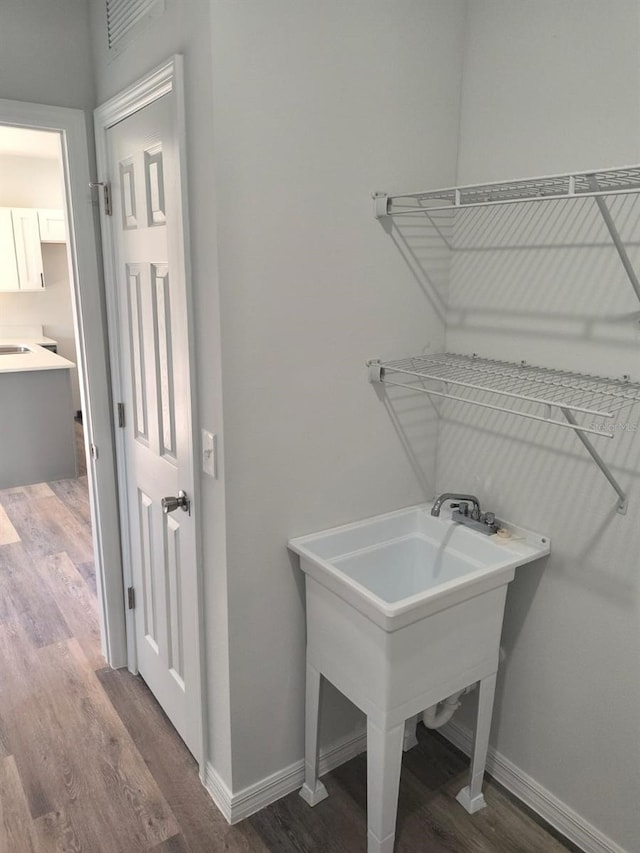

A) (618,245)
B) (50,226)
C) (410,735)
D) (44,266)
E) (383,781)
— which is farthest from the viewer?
(44,266)

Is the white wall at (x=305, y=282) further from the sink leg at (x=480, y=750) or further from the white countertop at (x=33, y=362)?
the white countertop at (x=33, y=362)

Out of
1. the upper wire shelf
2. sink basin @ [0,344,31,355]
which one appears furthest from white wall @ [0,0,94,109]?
sink basin @ [0,344,31,355]

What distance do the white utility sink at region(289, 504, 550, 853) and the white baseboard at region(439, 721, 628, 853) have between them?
0.13 m

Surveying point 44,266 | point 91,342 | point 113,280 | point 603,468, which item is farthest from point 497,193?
point 44,266

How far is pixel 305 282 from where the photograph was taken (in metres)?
1.72

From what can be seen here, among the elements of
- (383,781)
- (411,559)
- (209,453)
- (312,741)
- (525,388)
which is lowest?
(312,741)

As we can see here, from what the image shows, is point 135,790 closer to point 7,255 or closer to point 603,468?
point 603,468

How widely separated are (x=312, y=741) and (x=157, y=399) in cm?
120

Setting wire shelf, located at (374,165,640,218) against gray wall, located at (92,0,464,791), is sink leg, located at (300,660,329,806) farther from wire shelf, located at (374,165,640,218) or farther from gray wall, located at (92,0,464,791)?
wire shelf, located at (374,165,640,218)

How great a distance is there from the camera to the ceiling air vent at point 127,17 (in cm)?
170

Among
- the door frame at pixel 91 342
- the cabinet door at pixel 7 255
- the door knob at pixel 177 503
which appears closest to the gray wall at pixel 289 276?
the door knob at pixel 177 503

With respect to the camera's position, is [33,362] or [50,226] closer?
[33,362]

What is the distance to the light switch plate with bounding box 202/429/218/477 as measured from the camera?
5.57 feet

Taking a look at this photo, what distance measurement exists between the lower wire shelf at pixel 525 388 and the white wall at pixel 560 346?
0.04 metres
